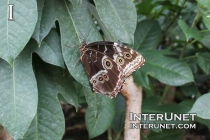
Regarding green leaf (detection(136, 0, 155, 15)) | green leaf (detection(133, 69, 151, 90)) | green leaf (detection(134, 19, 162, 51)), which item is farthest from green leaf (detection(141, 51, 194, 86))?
green leaf (detection(136, 0, 155, 15))

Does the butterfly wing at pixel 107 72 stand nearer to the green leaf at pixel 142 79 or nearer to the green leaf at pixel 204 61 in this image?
the green leaf at pixel 142 79

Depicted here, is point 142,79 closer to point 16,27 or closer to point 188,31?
point 188,31

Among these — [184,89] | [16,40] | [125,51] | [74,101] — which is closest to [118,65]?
[125,51]

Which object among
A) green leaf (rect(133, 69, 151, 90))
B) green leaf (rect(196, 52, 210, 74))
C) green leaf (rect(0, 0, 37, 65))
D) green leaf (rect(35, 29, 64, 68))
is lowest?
green leaf (rect(196, 52, 210, 74))

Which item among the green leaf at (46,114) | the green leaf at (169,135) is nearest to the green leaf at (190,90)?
the green leaf at (169,135)

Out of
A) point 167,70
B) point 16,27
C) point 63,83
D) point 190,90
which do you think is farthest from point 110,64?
point 190,90

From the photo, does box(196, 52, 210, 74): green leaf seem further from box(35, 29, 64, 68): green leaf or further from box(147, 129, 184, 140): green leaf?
box(35, 29, 64, 68): green leaf
